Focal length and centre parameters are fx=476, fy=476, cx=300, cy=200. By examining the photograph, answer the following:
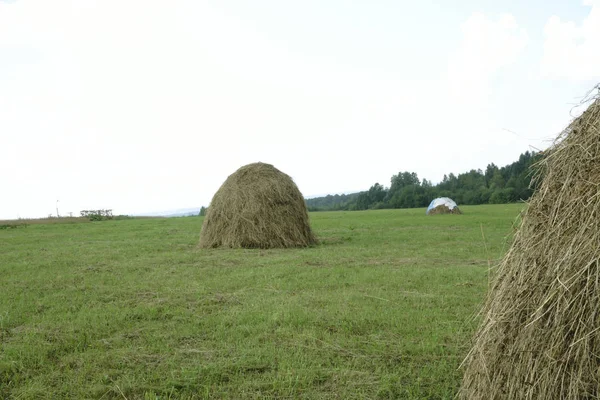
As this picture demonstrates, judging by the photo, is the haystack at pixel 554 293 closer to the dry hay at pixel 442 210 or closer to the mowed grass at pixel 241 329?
the mowed grass at pixel 241 329

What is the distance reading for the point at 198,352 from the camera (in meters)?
5.39

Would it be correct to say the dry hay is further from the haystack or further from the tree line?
the haystack

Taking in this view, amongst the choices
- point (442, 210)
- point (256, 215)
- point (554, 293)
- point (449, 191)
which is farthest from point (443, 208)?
point (449, 191)

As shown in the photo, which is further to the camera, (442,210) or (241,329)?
(442,210)

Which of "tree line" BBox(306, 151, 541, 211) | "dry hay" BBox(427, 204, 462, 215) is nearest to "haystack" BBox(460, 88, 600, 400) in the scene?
"dry hay" BBox(427, 204, 462, 215)

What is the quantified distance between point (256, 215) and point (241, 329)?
9.35 metres

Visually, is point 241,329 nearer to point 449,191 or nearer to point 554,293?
point 554,293

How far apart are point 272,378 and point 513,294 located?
2462 millimetres

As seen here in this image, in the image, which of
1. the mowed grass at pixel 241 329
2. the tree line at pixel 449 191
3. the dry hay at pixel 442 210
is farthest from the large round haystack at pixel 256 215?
the tree line at pixel 449 191

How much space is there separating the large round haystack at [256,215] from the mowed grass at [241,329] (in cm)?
379

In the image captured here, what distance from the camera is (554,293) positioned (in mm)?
3068

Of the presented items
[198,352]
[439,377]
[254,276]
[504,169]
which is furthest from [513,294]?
[504,169]

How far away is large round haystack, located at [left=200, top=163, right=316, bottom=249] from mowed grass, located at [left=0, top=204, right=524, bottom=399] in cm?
379

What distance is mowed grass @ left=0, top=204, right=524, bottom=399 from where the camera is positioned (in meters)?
4.59
